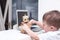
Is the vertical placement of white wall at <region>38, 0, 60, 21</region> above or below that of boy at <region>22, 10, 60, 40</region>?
above

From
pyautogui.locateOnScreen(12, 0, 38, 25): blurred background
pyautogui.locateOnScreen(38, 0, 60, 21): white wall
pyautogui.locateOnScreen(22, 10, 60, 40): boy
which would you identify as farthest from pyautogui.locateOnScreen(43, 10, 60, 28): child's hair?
pyautogui.locateOnScreen(12, 0, 38, 25): blurred background

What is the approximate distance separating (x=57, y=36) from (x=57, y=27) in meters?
0.10

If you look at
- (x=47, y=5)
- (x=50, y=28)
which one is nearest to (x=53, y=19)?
(x=50, y=28)

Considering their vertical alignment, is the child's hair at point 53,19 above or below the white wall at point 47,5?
below

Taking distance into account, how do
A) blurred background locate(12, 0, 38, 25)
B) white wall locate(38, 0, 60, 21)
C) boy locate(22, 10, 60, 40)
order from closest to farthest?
1. boy locate(22, 10, 60, 40)
2. white wall locate(38, 0, 60, 21)
3. blurred background locate(12, 0, 38, 25)

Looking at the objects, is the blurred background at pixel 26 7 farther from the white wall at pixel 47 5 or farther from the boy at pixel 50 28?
the boy at pixel 50 28

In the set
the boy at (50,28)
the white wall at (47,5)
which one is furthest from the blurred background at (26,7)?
the boy at (50,28)

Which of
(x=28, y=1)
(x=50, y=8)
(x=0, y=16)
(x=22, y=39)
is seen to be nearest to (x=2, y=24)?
(x=0, y=16)

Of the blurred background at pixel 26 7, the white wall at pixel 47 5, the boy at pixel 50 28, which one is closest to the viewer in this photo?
the boy at pixel 50 28

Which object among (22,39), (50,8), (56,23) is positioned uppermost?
(50,8)

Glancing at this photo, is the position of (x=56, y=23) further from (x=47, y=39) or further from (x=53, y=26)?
(x=47, y=39)

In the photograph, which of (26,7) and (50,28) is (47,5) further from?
(50,28)

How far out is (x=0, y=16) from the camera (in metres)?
2.06

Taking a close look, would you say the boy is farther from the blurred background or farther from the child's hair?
the blurred background
